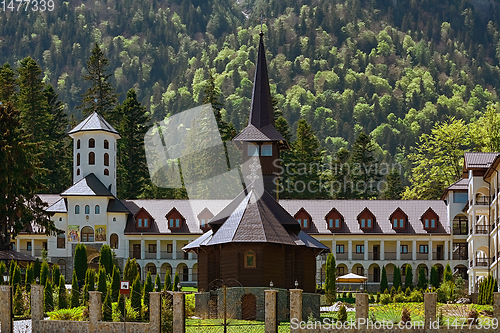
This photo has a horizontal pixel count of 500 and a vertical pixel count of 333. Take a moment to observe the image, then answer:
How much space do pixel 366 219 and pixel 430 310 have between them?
42052mm

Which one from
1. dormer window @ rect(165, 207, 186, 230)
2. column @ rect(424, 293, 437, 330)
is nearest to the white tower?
dormer window @ rect(165, 207, 186, 230)

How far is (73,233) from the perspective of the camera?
74375mm

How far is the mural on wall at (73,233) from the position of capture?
244 ft

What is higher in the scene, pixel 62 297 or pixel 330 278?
pixel 330 278

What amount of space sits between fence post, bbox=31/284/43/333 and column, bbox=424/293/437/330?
1575 cm

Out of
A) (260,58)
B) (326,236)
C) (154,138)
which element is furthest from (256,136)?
(154,138)

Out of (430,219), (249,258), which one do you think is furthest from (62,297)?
(430,219)

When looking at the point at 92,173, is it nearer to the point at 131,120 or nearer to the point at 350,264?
the point at 131,120

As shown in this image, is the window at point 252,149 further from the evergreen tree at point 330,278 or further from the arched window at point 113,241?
the arched window at point 113,241

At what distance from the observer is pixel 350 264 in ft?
252

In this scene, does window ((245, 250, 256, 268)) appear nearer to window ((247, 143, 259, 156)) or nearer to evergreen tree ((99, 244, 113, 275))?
window ((247, 143, 259, 156))

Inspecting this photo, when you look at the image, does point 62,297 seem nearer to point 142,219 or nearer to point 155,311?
point 155,311

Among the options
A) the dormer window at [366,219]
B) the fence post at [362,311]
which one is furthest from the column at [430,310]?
the dormer window at [366,219]

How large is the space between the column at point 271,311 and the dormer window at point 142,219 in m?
42.5
